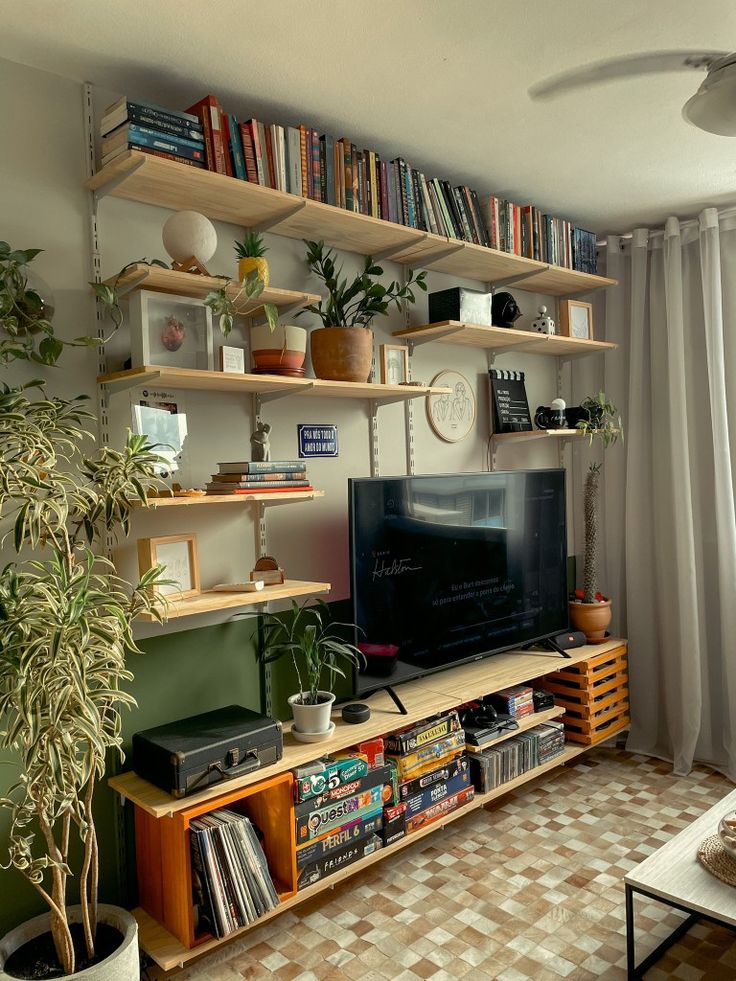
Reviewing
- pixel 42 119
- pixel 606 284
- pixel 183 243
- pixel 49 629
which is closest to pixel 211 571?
pixel 49 629

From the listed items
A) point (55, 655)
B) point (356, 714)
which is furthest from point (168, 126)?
point (356, 714)

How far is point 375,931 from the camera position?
7.59 ft

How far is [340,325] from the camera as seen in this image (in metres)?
2.69

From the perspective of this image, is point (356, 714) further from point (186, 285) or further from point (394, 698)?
point (186, 285)

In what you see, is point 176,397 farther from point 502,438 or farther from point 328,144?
point 502,438

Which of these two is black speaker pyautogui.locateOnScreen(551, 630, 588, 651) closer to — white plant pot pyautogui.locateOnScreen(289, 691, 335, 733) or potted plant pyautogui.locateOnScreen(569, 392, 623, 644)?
potted plant pyautogui.locateOnScreen(569, 392, 623, 644)

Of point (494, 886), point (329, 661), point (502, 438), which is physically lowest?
point (494, 886)

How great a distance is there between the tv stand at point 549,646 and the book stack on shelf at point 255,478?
1.48 m

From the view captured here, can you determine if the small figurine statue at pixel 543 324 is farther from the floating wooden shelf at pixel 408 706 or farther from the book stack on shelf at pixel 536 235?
the floating wooden shelf at pixel 408 706

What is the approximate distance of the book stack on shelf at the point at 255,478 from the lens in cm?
227

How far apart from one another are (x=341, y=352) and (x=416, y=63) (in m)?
0.87

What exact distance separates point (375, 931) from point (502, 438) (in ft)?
6.58

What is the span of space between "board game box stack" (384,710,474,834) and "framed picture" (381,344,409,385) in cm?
127

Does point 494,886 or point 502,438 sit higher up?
point 502,438
